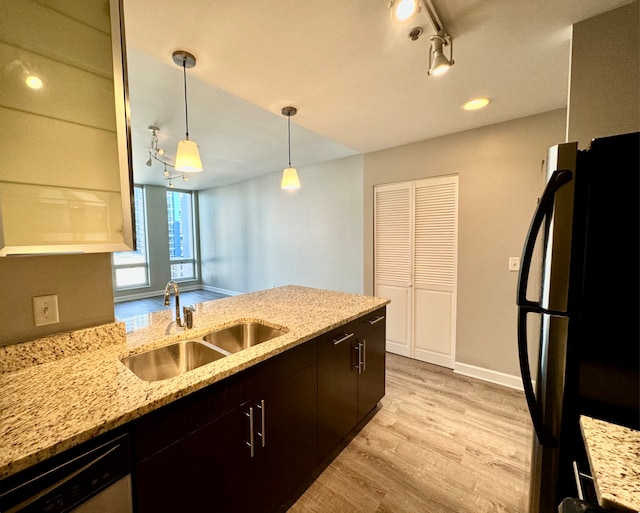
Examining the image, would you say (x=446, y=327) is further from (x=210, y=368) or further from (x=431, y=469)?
(x=210, y=368)

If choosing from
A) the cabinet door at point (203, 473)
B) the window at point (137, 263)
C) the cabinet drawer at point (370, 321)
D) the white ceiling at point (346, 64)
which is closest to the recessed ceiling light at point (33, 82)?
the white ceiling at point (346, 64)

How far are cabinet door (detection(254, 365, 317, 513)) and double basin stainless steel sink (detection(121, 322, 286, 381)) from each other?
0.30 m

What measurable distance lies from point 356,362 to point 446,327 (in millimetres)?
1541

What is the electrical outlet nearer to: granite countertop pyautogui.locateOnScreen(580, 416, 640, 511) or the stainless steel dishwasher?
the stainless steel dishwasher

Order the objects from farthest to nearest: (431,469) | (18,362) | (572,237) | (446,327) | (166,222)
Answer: (166,222) → (446,327) → (431,469) → (18,362) → (572,237)

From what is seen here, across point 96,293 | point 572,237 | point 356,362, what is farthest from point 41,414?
point 572,237

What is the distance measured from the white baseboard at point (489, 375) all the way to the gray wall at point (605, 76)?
2183 millimetres

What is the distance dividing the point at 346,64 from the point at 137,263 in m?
6.79

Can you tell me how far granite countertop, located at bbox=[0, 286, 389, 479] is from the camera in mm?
736

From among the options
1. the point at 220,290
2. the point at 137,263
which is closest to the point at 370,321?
the point at 220,290

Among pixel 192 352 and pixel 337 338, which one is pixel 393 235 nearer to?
pixel 337 338

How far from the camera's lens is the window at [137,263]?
20.6 feet

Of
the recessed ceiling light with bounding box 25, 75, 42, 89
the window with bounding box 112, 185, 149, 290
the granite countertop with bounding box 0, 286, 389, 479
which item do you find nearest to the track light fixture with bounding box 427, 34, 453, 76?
the granite countertop with bounding box 0, 286, 389, 479

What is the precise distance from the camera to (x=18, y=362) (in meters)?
1.08
